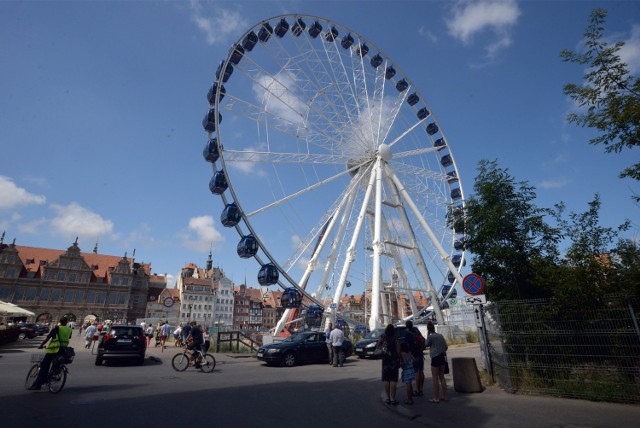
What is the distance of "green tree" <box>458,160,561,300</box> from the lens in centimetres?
1001

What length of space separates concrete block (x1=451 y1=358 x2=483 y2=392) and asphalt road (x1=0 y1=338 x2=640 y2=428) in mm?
282

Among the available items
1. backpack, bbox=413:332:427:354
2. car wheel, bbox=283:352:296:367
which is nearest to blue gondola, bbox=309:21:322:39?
car wheel, bbox=283:352:296:367

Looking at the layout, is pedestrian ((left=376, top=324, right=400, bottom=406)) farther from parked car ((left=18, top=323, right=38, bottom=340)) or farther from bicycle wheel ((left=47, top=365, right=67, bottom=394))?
parked car ((left=18, top=323, right=38, bottom=340))

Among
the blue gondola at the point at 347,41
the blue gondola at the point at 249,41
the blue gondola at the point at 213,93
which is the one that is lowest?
the blue gondola at the point at 213,93

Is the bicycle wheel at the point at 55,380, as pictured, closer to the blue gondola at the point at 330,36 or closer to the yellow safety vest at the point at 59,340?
the yellow safety vest at the point at 59,340

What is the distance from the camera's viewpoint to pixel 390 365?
24.7 feet

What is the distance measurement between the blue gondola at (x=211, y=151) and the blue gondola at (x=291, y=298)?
9.01 m

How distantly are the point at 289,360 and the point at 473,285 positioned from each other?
8.87 meters

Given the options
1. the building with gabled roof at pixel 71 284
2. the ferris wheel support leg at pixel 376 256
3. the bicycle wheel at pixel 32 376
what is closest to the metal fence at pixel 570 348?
the bicycle wheel at pixel 32 376

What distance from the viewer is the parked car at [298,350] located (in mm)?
15008

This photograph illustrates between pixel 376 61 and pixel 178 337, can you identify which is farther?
pixel 376 61

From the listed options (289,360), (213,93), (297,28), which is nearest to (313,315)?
(289,360)

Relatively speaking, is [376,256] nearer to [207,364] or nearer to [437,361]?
[207,364]

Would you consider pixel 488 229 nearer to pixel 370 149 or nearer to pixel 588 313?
pixel 588 313
